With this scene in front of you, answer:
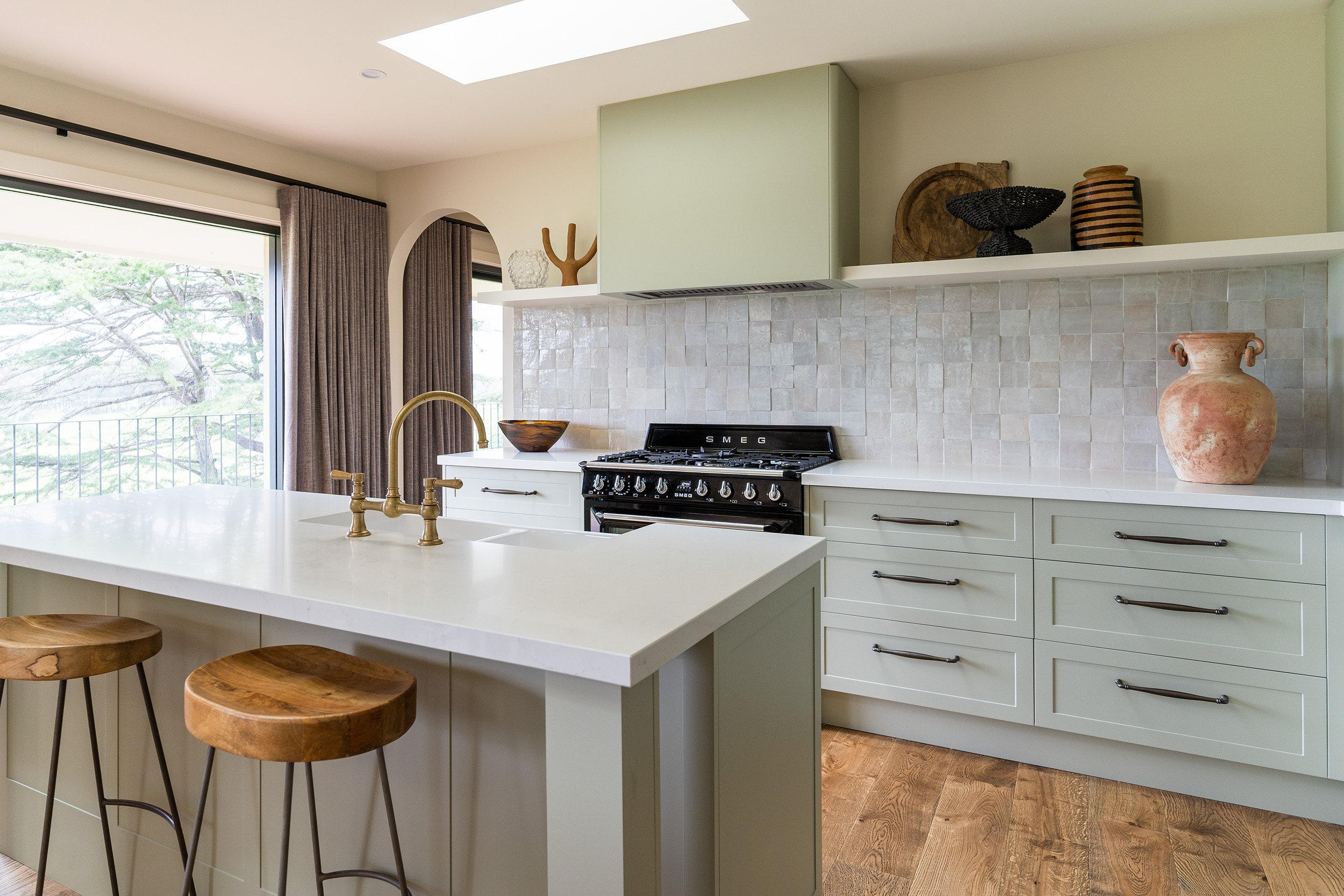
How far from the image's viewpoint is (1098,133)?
2924 millimetres

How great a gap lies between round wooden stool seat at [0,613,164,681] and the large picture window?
2.59 metres

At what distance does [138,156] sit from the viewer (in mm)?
3465

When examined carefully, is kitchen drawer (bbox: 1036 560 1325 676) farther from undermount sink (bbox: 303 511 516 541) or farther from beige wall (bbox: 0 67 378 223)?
beige wall (bbox: 0 67 378 223)

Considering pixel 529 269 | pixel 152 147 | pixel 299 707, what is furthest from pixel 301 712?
pixel 152 147

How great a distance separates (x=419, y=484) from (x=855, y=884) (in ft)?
14.2

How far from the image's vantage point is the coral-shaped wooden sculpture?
12.3 feet

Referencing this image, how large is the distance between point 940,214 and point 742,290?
821mm

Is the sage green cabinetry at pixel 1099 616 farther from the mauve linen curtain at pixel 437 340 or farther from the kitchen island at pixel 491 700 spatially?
the mauve linen curtain at pixel 437 340

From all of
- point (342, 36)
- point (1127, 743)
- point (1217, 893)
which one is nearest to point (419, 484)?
point (342, 36)

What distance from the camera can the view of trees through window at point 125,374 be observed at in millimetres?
4086

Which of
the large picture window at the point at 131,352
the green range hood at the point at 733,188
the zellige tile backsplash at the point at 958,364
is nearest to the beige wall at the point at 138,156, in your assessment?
the large picture window at the point at 131,352

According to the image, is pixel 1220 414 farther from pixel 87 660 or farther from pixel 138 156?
pixel 138 156

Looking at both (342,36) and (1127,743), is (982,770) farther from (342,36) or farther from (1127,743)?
(342,36)

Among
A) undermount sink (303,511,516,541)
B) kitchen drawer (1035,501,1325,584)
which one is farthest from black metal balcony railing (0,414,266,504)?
kitchen drawer (1035,501,1325,584)
